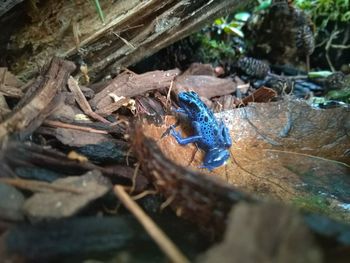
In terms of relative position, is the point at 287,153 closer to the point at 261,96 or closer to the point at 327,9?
the point at 261,96

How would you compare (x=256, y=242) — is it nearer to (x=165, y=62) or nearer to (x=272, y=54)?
(x=165, y=62)

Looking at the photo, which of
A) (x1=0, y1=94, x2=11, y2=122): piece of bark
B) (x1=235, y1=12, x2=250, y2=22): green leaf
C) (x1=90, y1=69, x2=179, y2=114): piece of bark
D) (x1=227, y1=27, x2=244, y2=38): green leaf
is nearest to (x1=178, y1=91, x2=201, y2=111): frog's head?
(x1=90, y1=69, x2=179, y2=114): piece of bark

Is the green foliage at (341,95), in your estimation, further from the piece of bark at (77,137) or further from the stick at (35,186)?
the stick at (35,186)

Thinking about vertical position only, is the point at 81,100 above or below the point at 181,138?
above

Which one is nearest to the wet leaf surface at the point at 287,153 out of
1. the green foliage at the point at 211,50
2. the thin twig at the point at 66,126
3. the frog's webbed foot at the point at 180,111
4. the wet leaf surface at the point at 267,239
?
the frog's webbed foot at the point at 180,111

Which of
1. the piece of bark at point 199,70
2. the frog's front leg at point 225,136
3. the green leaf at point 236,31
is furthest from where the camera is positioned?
the green leaf at point 236,31

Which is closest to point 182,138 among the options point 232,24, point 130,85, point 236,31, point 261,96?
point 130,85
